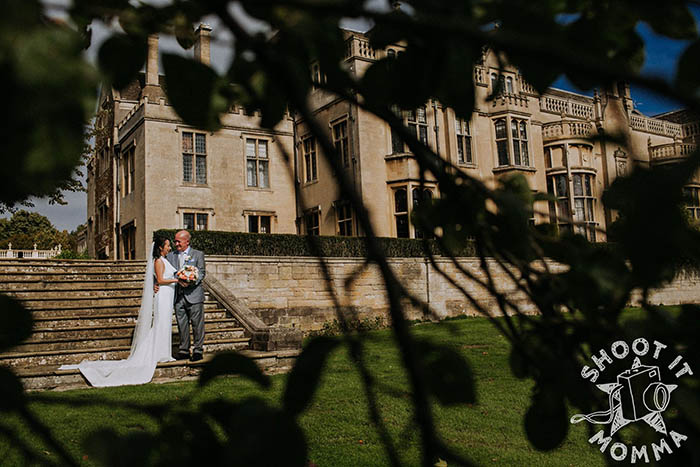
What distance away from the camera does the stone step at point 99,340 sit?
30.0 ft

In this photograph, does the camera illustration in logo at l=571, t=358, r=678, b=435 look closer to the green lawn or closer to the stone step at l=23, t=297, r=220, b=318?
the green lawn

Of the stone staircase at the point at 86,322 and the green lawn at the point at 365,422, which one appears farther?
the stone staircase at the point at 86,322

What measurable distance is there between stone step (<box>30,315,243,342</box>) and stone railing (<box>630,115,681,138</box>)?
2511cm

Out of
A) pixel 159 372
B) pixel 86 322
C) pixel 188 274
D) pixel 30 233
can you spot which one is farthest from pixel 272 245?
pixel 30 233

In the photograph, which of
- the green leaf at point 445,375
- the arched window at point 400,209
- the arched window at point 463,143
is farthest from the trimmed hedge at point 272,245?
the green leaf at point 445,375

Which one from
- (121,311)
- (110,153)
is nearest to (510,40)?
(121,311)

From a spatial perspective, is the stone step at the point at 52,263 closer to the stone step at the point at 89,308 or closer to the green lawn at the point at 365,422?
the stone step at the point at 89,308

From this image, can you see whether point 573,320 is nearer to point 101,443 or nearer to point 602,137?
point 602,137

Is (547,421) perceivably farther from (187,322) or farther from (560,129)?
(560,129)

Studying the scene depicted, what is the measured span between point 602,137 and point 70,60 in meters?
0.56

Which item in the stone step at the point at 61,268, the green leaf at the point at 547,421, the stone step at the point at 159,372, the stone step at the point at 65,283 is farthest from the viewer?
the stone step at the point at 61,268

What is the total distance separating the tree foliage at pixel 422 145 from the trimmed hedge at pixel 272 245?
39.2 ft

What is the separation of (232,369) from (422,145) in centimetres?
37

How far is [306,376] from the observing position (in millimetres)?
622
